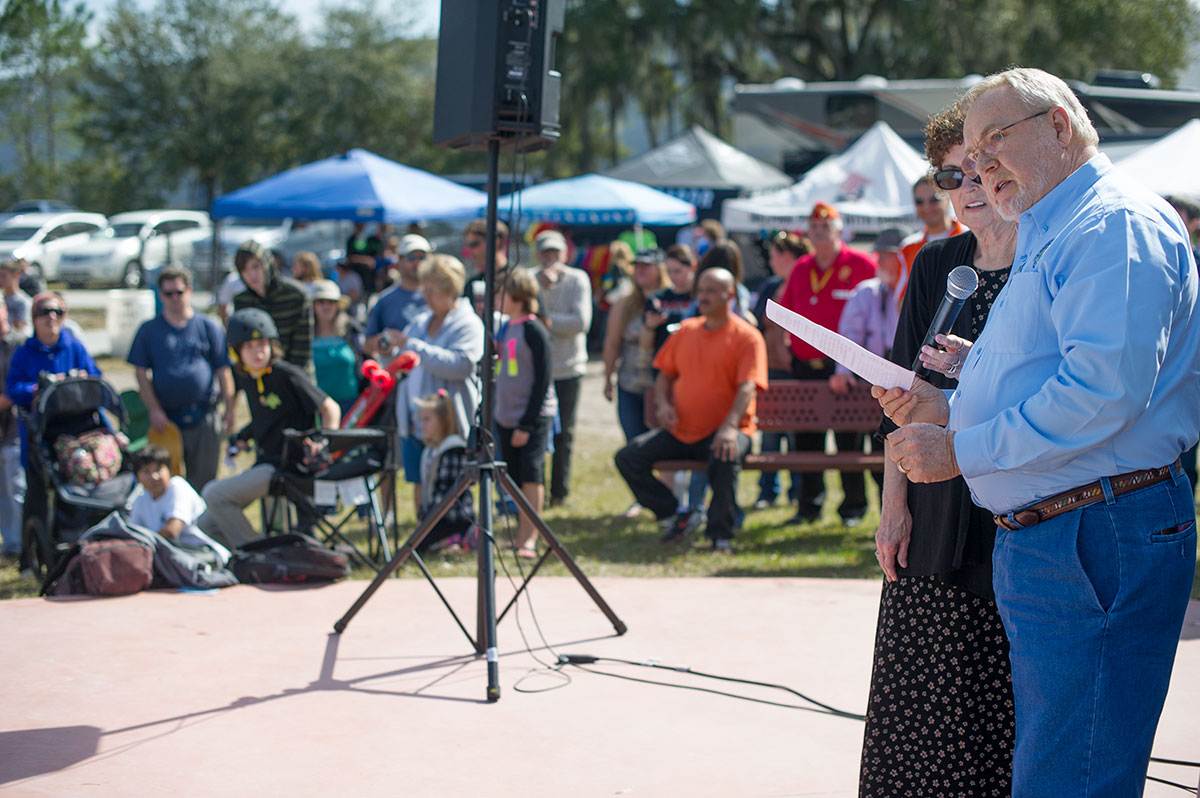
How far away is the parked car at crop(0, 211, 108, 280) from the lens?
26.2 meters

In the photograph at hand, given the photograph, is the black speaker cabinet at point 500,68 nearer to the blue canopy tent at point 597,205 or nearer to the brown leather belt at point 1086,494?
the brown leather belt at point 1086,494

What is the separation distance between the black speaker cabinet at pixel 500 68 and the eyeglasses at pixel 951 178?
2.16 meters

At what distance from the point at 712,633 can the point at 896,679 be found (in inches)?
89.7

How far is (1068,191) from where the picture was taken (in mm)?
2312

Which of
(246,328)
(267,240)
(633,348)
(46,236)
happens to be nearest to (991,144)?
(246,328)

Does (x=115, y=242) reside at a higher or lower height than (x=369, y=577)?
higher

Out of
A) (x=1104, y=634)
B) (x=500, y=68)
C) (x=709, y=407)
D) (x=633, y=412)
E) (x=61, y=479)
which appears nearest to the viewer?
(x=1104, y=634)

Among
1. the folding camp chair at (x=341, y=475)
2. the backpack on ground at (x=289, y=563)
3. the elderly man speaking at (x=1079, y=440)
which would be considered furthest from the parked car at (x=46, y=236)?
the elderly man speaking at (x=1079, y=440)

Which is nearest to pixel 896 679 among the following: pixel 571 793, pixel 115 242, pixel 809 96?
pixel 571 793

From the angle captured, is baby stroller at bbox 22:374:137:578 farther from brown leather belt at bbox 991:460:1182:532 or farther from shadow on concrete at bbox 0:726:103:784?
brown leather belt at bbox 991:460:1182:532

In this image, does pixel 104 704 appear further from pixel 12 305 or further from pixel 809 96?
pixel 809 96

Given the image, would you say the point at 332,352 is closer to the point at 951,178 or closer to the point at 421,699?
the point at 421,699

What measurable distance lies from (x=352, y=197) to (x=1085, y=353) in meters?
10.5

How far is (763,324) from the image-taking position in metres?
9.42
